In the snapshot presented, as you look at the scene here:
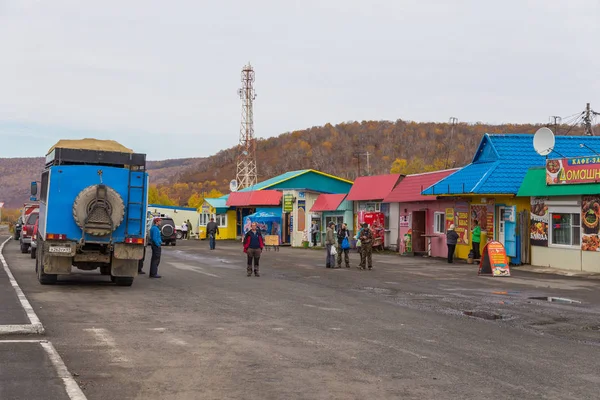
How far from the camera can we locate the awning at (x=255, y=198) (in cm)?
5938

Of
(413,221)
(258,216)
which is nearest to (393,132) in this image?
(258,216)

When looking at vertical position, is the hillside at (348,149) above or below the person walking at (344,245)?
above

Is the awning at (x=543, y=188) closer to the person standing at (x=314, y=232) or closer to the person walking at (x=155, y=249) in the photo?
the person walking at (x=155, y=249)

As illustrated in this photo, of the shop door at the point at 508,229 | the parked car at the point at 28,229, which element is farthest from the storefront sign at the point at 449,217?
the parked car at the point at 28,229

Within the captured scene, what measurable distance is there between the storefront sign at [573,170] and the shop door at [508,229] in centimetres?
312

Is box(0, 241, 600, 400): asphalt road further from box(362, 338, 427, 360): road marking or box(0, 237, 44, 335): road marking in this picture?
box(0, 237, 44, 335): road marking

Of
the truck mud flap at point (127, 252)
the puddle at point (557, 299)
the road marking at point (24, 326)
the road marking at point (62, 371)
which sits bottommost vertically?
the road marking at point (62, 371)

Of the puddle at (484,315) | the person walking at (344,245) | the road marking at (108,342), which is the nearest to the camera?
the road marking at (108,342)

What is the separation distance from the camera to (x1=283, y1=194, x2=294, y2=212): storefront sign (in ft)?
182

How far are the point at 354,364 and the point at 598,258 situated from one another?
1920cm

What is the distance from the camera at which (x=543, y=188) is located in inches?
1094

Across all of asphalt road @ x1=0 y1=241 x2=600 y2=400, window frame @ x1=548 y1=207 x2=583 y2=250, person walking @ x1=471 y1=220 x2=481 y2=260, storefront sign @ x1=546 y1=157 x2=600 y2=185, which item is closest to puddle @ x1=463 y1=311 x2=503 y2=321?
asphalt road @ x1=0 y1=241 x2=600 y2=400

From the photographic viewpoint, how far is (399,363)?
28.6 ft

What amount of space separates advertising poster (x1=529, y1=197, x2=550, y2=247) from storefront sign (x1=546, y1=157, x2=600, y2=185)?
4.40 feet
